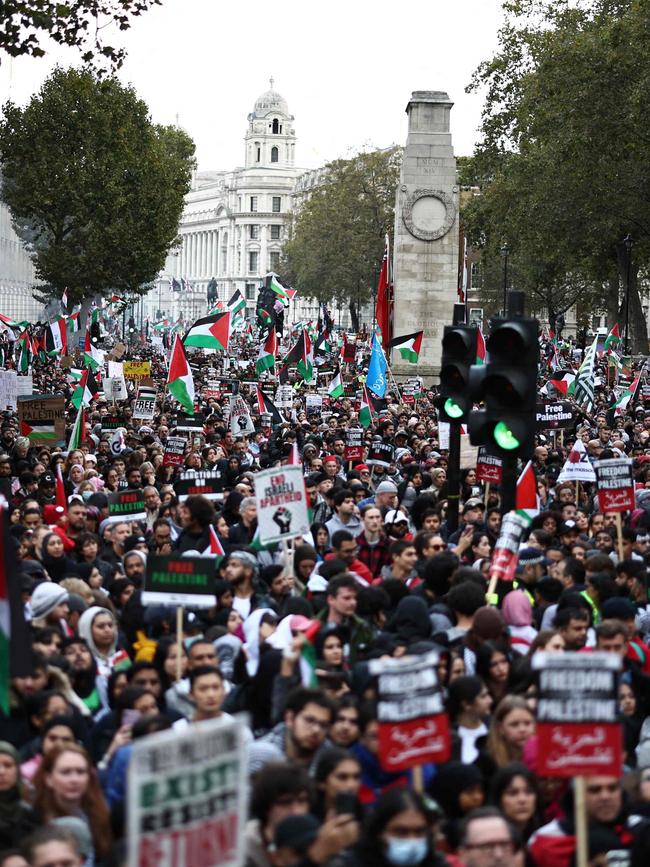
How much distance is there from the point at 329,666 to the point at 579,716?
282 centimetres

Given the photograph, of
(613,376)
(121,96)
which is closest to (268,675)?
(613,376)

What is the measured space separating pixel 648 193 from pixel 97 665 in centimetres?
3985

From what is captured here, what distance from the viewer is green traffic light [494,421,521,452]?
10859mm

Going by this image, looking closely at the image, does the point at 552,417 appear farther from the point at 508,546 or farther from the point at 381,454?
the point at 508,546

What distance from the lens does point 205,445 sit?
71.3 feet

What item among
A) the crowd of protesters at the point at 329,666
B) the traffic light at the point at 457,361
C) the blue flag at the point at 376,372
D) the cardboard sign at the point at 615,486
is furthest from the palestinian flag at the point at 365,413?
the traffic light at the point at 457,361

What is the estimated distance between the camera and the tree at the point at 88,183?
62.1 metres

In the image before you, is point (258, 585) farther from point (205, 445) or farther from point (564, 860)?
point (205, 445)

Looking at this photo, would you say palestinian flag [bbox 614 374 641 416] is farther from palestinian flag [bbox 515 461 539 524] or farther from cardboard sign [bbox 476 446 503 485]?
palestinian flag [bbox 515 461 539 524]

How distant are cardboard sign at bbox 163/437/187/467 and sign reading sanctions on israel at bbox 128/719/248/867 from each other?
14424 millimetres

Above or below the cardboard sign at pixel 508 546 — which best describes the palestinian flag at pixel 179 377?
above

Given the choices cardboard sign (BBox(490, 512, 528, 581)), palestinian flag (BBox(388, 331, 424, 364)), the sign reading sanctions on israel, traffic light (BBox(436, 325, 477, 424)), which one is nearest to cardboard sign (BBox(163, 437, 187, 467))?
traffic light (BBox(436, 325, 477, 424))

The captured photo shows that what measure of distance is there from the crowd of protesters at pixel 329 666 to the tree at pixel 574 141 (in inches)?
1136

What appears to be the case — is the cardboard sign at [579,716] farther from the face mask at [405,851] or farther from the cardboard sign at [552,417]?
the cardboard sign at [552,417]
